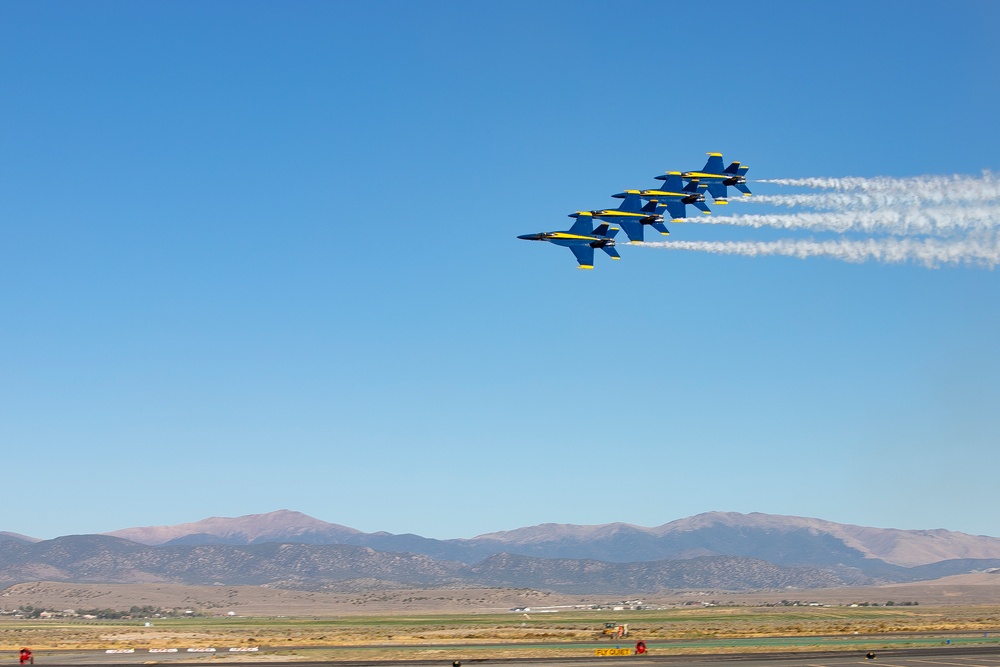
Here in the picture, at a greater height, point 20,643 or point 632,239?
point 632,239

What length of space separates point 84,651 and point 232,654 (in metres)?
20.0

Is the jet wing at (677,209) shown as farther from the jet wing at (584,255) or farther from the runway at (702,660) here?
the runway at (702,660)

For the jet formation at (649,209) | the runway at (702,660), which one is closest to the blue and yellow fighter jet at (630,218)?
the jet formation at (649,209)

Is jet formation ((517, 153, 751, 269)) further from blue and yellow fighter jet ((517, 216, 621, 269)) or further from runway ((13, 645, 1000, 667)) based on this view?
runway ((13, 645, 1000, 667))

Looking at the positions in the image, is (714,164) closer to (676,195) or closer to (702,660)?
(676,195)

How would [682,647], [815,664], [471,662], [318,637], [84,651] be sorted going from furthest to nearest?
1. [318,637]
2. [84,651]
3. [682,647]
4. [471,662]
5. [815,664]

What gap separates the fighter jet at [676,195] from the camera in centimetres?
11844

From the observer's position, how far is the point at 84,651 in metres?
108

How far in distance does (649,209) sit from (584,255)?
11724 mm

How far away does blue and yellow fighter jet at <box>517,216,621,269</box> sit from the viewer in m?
115

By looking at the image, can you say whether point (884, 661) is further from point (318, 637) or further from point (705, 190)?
point (318, 637)

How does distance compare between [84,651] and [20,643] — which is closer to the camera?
[84,651]

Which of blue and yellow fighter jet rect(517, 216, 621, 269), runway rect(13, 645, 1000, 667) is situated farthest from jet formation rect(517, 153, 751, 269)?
runway rect(13, 645, 1000, 667)

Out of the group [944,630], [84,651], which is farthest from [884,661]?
[84,651]
